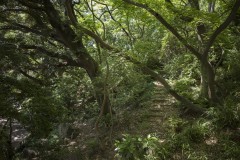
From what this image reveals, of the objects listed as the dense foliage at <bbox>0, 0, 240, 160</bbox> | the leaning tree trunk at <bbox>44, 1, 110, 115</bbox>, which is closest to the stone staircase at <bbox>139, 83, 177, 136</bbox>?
the dense foliage at <bbox>0, 0, 240, 160</bbox>

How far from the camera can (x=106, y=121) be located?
714 centimetres

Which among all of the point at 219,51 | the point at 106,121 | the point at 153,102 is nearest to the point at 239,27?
the point at 219,51

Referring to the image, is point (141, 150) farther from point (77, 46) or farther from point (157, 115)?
point (77, 46)

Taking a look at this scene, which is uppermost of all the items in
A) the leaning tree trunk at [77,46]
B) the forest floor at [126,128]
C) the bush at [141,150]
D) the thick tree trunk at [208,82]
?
the leaning tree trunk at [77,46]

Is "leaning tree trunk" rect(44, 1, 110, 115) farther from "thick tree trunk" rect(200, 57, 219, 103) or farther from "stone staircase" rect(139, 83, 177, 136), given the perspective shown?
"thick tree trunk" rect(200, 57, 219, 103)

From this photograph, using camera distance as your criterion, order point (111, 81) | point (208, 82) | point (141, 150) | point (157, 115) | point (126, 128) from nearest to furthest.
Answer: point (141, 150), point (111, 81), point (208, 82), point (126, 128), point (157, 115)

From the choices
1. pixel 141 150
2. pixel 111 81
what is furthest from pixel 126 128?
pixel 141 150

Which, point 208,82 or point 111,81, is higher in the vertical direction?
point 111,81

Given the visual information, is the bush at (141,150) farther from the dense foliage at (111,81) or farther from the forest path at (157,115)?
the forest path at (157,115)

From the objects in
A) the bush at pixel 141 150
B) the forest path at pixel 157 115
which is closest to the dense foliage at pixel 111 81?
the bush at pixel 141 150

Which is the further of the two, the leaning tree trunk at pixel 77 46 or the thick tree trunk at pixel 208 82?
the leaning tree trunk at pixel 77 46

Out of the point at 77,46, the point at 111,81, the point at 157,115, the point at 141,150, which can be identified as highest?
the point at 77,46

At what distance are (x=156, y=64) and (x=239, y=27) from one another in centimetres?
624

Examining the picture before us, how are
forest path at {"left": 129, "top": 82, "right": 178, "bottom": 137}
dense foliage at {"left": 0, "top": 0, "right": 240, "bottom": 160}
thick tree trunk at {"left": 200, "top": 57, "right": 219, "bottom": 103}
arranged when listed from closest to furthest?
1. dense foliage at {"left": 0, "top": 0, "right": 240, "bottom": 160}
2. thick tree trunk at {"left": 200, "top": 57, "right": 219, "bottom": 103}
3. forest path at {"left": 129, "top": 82, "right": 178, "bottom": 137}
